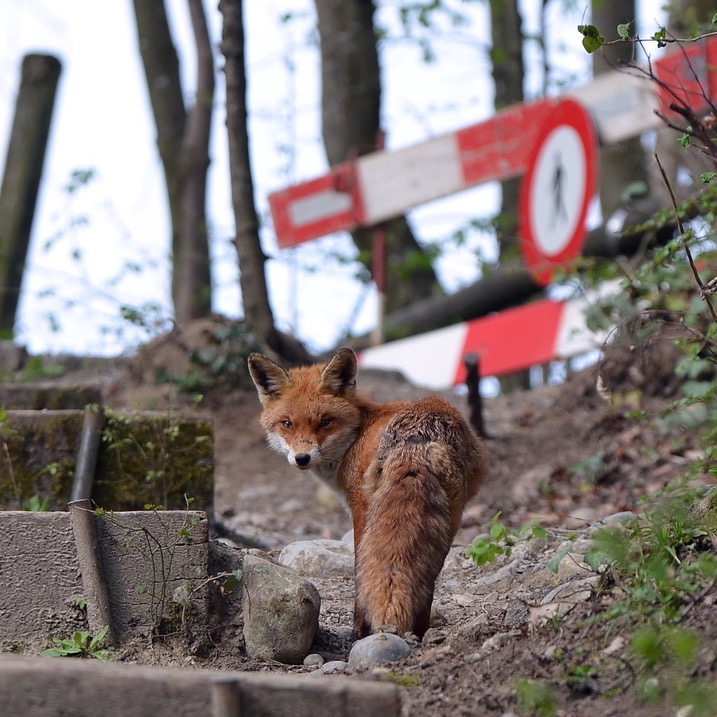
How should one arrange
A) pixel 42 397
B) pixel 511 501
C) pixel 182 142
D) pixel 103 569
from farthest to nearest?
pixel 182 142
pixel 511 501
pixel 42 397
pixel 103 569

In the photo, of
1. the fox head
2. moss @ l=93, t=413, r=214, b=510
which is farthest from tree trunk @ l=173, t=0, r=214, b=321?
the fox head

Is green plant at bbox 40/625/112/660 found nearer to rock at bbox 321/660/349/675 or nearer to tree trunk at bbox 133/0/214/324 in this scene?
rock at bbox 321/660/349/675

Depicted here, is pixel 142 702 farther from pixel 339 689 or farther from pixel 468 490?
pixel 468 490

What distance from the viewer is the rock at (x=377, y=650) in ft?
11.5

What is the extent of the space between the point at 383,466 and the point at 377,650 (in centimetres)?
82

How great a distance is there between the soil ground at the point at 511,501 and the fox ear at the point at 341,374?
939 millimetres

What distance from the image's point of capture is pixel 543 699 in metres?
2.84

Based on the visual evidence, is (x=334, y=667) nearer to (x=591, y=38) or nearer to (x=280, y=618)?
(x=280, y=618)

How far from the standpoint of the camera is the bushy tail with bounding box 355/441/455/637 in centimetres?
367

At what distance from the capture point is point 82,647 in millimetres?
3807

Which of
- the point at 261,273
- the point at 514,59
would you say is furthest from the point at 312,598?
the point at 514,59

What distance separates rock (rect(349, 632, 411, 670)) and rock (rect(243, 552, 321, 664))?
0.36 meters

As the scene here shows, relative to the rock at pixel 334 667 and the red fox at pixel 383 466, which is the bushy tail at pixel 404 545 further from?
the rock at pixel 334 667

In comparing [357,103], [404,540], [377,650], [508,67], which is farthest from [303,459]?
[508,67]
